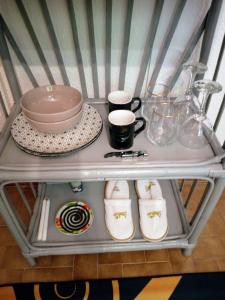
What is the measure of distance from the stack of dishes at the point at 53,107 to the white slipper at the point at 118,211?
42cm

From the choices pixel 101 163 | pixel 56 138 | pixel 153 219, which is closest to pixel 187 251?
pixel 153 219

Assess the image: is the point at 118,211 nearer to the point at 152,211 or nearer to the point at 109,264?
the point at 152,211

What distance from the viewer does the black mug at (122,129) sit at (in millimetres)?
756

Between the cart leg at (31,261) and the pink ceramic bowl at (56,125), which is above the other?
the pink ceramic bowl at (56,125)

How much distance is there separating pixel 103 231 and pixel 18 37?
81 centimetres

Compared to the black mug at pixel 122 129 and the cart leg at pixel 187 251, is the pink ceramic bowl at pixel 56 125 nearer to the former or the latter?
the black mug at pixel 122 129

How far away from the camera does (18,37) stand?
928 mm

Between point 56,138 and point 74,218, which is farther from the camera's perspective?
point 74,218

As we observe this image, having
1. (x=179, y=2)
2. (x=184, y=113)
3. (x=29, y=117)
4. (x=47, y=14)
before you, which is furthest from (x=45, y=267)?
(x=179, y=2)

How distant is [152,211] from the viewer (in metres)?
1.08

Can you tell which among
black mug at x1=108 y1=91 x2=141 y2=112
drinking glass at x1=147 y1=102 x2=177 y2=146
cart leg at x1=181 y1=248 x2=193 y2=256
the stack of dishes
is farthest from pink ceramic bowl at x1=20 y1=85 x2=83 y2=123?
cart leg at x1=181 y1=248 x2=193 y2=256

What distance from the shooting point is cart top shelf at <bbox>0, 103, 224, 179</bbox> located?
0.74 metres

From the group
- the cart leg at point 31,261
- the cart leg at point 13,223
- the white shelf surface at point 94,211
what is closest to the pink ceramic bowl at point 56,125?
the cart leg at point 13,223

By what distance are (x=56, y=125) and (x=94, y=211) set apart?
1.66ft
